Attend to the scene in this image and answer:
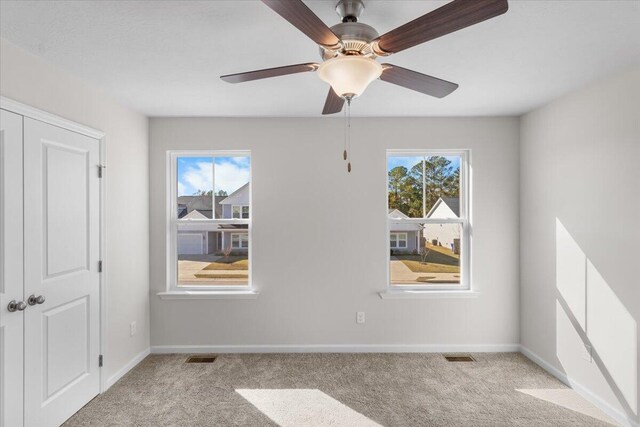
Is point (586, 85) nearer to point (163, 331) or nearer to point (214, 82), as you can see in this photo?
point (214, 82)

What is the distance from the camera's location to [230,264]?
3.56 metres

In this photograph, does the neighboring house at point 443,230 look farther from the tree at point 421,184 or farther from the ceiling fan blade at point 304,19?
the ceiling fan blade at point 304,19

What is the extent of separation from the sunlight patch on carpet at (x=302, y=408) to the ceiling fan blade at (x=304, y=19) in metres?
2.32

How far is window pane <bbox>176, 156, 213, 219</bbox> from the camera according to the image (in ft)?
11.7

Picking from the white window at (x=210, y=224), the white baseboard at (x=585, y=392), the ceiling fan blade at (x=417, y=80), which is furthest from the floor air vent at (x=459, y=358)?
the ceiling fan blade at (x=417, y=80)

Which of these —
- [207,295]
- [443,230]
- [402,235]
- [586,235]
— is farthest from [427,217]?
[207,295]

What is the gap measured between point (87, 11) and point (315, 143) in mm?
2130

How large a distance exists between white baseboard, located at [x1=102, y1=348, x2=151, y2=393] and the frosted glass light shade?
9.69ft

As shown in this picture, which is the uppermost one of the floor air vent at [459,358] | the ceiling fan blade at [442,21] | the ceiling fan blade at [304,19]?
the ceiling fan blade at [304,19]

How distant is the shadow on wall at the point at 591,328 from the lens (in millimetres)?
2275

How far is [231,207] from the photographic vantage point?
355 cm

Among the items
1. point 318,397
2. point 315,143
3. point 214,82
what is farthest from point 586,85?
point 318,397

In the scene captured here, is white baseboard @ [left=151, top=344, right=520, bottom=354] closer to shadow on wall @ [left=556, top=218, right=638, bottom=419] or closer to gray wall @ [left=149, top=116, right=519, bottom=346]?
gray wall @ [left=149, top=116, right=519, bottom=346]

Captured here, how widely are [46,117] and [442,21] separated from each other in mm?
2394
